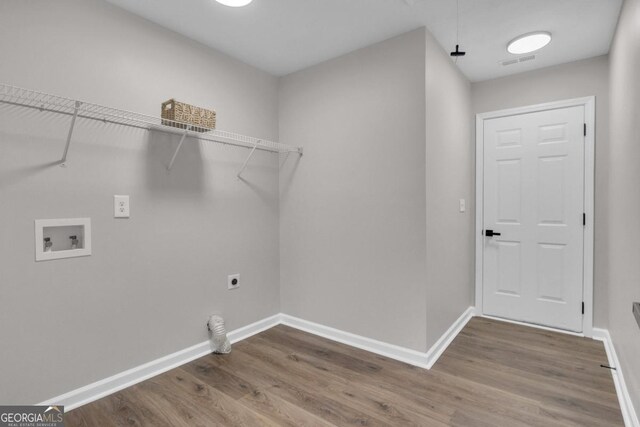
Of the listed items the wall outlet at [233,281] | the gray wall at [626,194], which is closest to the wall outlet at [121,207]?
the wall outlet at [233,281]

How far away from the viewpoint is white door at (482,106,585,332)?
2.85m

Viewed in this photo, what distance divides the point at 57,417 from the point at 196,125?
177 cm

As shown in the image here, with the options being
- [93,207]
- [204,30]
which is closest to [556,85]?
[204,30]

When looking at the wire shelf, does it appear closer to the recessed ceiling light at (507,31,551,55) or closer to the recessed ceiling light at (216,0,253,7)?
the recessed ceiling light at (216,0,253,7)

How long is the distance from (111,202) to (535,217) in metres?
3.37

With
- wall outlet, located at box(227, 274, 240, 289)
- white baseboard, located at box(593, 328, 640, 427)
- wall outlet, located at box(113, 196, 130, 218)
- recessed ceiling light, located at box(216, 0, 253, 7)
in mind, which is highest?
recessed ceiling light, located at box(216, 0, 253, 7)

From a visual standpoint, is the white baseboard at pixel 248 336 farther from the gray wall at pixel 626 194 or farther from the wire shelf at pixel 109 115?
the wire shelf at pixel 109 115

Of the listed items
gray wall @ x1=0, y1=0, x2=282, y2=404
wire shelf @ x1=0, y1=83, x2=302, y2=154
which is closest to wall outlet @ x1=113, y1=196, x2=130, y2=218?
gray wall @ x1=0, y1=0, x2=282, y2=404

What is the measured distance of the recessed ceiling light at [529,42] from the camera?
2381mm

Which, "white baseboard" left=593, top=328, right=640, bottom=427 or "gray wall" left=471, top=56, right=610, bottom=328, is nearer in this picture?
"white baseboard" left=593, top=328, right=640, bottom=427

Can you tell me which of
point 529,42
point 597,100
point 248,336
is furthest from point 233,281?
point 597,100

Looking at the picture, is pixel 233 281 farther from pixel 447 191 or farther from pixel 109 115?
pixel 447 191

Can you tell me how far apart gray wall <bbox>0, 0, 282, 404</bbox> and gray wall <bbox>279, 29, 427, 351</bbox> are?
420 millimetres

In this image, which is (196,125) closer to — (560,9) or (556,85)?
(560,9)
